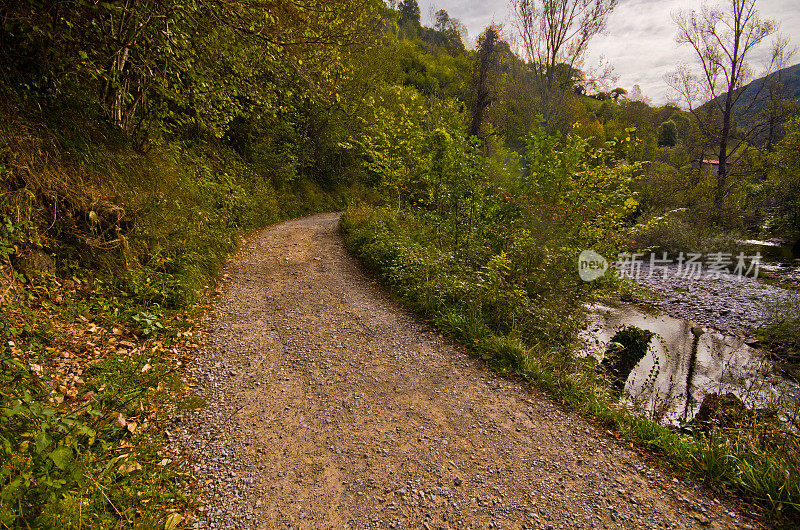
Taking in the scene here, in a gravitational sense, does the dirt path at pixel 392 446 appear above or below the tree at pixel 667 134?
below

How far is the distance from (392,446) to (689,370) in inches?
289

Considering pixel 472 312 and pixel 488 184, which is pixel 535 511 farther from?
pixel 488 184

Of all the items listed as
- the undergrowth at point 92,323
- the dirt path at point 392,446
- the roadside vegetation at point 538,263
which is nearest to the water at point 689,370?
the roadside vegetation at point 538,263

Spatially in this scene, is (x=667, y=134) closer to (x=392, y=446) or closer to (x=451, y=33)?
(x=451, y=33)

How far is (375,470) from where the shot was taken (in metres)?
2.80

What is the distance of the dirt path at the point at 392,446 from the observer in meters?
2.48

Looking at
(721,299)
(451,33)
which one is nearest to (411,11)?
(451,33)

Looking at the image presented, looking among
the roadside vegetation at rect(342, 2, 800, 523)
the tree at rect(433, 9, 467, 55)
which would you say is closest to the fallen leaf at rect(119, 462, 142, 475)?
the roadside vegetation at rect(342, 2, 800, 523)

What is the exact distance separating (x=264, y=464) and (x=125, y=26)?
6490 millimetres

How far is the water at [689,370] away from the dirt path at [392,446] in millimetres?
2264

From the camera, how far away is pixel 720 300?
10227 mm

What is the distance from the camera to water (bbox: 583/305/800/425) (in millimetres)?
5570

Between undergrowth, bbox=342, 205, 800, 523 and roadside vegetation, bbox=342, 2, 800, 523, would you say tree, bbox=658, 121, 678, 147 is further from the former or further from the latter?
undergrowth, bbox=342, 205, 800, 523

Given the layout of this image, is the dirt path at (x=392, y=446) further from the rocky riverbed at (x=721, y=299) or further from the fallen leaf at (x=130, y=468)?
the rocky riverbed at (x=721, y=299)
